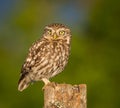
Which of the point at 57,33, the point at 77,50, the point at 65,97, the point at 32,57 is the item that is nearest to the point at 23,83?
the point at 32,57

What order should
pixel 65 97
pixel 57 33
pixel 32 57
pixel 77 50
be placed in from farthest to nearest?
1. pixel 77 50
2. pixel 57 33
3. pixel 32 57
4. pixel 65 97

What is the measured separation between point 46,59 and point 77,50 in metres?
18.3

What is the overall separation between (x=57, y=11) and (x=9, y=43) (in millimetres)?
3054

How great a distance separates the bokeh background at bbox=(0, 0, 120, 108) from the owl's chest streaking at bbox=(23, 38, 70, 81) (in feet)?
44.1

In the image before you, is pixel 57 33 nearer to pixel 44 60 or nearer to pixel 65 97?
pixel 44 60

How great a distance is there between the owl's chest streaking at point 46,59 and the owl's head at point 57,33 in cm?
16

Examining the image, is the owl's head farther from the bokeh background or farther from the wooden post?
the bokeh background

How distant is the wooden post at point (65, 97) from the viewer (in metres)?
10.8

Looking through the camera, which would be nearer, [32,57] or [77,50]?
[32,57]

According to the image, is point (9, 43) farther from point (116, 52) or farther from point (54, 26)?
point (54, 26)

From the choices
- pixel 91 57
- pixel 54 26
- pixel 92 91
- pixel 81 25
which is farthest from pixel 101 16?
pixel 54 26

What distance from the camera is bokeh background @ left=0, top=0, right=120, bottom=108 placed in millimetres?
29922

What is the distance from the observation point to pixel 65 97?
10859mm

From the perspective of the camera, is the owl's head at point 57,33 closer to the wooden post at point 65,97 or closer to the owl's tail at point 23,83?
the owl's tail at point 23,83
